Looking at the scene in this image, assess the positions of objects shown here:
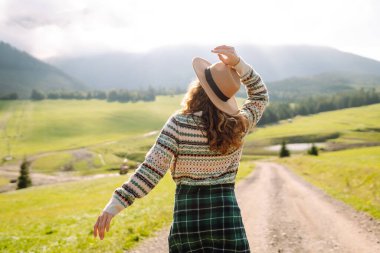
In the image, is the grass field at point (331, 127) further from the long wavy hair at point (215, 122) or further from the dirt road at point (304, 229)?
the long wavy hair at point (215, 122)

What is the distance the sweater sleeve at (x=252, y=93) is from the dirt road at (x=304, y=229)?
7.22 metres

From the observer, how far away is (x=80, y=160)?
437 feet

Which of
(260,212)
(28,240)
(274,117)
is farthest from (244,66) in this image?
(274,117)

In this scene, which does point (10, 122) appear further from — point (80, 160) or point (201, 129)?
point (201, 129)

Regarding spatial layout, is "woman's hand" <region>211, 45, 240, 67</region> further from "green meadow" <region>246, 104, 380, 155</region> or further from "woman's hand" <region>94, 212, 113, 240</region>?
"green meadow" <region>246, 104, 380, 155</region>

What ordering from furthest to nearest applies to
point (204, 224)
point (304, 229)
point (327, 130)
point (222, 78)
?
point (327, 130) < point (304, 229) < point (222, 78) < point (204, 224)

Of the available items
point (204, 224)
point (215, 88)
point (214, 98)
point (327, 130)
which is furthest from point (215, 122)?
point (327, 130)

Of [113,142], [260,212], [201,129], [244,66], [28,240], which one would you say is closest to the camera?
[201,129]

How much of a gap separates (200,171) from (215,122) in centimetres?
54

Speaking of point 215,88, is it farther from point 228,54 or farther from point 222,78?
point 228,54

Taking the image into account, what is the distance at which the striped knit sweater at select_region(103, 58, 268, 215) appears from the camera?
381 cm

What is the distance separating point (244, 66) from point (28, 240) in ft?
38.2

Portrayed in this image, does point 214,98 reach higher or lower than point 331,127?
higher

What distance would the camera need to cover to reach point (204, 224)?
4.00m
